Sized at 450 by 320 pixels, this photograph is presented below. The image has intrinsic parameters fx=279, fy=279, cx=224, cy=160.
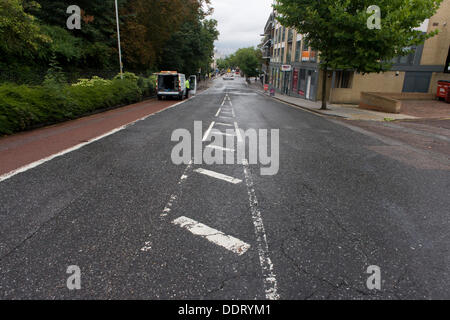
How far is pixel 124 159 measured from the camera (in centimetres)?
716

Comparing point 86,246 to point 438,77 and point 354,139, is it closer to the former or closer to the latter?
point 354,139

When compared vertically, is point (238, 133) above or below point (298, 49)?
below

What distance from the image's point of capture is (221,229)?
13.4 feet

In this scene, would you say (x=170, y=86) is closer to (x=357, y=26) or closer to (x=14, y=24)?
(x=14, y=24)

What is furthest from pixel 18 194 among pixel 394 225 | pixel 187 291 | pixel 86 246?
pixel 394 225

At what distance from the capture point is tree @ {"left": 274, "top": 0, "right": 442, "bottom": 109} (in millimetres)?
15836

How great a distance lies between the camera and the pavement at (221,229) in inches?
119

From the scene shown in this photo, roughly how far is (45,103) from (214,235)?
1053 centimetres

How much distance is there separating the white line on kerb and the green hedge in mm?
8266

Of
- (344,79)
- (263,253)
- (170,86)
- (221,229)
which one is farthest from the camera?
(344,79)

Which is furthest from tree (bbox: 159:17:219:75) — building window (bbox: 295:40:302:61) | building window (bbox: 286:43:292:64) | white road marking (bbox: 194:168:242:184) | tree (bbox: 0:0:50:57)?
white road marking (bbox: 194:168:242:184)

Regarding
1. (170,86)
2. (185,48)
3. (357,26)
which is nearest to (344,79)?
(357,26)

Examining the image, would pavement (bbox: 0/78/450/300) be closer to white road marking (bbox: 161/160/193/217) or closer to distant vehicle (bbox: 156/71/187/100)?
white road marking (bbox: 161/160/193/217)

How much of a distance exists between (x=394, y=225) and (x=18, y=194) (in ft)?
A: 20.8
